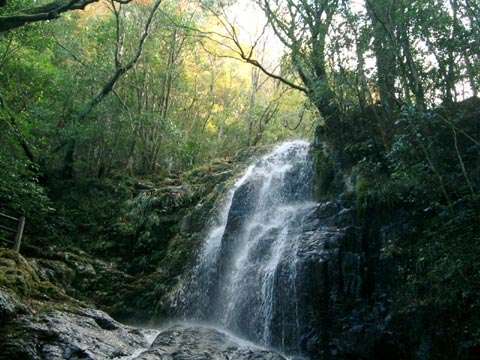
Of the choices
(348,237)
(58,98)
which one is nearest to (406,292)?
(348,237)

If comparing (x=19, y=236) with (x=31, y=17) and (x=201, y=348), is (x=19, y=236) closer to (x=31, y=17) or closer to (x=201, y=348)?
(x=31, y=17)

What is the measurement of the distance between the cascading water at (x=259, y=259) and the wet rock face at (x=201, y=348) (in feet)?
3.17

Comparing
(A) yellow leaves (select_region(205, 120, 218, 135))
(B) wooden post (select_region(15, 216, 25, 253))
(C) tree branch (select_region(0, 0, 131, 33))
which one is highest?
(A) yellow leaves (select_region(205, 120, 218, 135))

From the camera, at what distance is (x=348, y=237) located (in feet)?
31.8

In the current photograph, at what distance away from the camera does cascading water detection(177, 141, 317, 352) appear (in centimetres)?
977

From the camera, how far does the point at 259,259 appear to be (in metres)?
11.4

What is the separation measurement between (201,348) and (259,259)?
3309mm

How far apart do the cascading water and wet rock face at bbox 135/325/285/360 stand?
97 centimetres

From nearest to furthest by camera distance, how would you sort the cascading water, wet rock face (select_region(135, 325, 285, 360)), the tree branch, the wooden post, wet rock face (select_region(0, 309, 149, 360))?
wet rock face (select_region(0, 309, 149, 360)) → wet rock face (select_region(135, 325, 285, 360)) → the tree branch → the cascading water → the wooden post

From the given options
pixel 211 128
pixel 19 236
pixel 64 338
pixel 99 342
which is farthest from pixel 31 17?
pixel 211 128

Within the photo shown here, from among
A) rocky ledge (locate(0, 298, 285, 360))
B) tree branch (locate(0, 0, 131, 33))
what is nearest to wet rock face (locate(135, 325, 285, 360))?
rocky ledge (locate(0, 298, 285, 360))

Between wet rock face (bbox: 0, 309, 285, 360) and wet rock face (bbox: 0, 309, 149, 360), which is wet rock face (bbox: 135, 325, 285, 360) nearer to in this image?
wet rock face (bbox: 0, 309, 285, 360)

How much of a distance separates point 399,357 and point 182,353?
409cm

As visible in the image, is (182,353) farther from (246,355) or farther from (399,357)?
(399,357)
